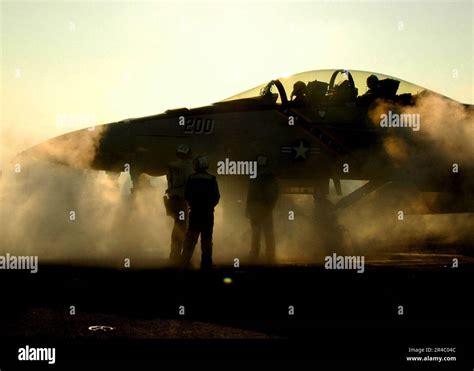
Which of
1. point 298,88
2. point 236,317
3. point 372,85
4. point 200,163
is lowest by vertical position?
point 236,317

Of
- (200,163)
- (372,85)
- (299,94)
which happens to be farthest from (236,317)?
(372,85)

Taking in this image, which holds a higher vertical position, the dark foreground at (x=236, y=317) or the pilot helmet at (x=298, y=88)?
the pilot helmet at (x=298, y=88)

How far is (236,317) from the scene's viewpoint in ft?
25.7

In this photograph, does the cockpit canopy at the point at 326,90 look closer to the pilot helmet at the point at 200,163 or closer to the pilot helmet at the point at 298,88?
the pilot helmet at the point at 298,88

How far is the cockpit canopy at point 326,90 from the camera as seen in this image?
1552 cm

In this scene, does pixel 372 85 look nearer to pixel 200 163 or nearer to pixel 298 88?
pixel 298 88

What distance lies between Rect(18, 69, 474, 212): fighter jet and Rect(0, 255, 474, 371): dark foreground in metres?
3.78

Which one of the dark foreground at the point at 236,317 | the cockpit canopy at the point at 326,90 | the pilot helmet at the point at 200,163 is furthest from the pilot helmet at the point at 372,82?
the pilot helmet at the point at 200,163

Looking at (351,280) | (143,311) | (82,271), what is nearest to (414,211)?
(351,280)

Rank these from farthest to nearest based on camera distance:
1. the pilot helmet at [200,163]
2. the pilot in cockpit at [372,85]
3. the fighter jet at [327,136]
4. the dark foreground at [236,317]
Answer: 1. the pilot in cockpit at [372,85]
2. the fighter jet at [327,136]
3. the pilot helmet at [200,163]
4. the dark foreground at [236,317]

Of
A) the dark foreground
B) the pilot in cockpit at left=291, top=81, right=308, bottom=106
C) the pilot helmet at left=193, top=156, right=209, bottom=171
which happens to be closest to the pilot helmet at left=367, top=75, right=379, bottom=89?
the pilot in cockpit at left=291, top=81, right=308, bottom=106

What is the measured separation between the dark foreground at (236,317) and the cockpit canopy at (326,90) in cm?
468

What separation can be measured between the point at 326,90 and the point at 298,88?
60 cm

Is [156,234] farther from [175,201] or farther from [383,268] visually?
[383,268]
